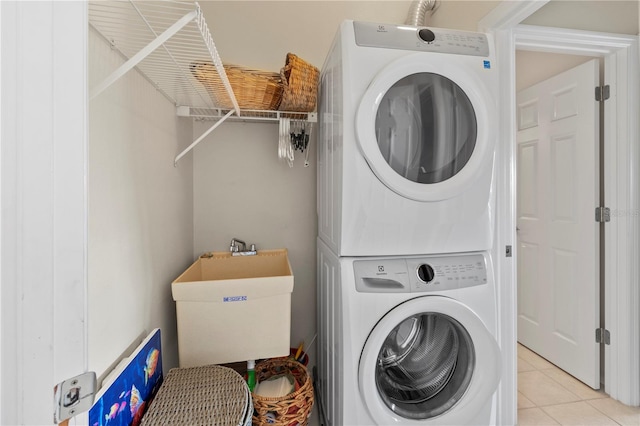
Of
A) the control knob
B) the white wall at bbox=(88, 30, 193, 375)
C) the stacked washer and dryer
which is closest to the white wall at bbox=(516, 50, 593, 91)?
the stacked washer and dryer

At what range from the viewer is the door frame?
4.99 ft

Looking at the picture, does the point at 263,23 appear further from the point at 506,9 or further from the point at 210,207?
the point at 506,9

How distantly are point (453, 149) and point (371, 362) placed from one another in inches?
35.1

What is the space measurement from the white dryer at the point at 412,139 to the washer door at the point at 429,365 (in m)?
0.26

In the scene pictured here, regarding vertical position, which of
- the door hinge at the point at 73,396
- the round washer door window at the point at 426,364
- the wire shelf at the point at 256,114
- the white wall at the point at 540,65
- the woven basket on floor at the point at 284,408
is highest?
the white wall at the point at 540,65

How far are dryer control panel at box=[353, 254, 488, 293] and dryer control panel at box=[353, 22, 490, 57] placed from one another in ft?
2.75

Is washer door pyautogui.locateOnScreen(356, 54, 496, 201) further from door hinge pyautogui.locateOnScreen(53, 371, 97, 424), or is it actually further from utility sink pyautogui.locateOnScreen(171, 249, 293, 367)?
door hinge pyautogui.locateOnScreen(53, 371, 97, 424)

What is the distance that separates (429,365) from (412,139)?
3.28 feet

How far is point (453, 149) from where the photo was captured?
1191 millimetres

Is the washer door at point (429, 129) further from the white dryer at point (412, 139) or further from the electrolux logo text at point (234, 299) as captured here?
the electrolux logo text at point (234, 299)

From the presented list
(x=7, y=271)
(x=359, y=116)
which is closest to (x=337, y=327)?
(x=359, y=116)

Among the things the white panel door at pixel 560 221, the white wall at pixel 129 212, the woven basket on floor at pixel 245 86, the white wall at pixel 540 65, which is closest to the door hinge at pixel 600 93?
the white panel door at pixel 560 221

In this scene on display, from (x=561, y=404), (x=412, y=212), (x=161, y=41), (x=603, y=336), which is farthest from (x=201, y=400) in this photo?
(x=603, y=336)

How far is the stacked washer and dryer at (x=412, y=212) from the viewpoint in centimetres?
109
